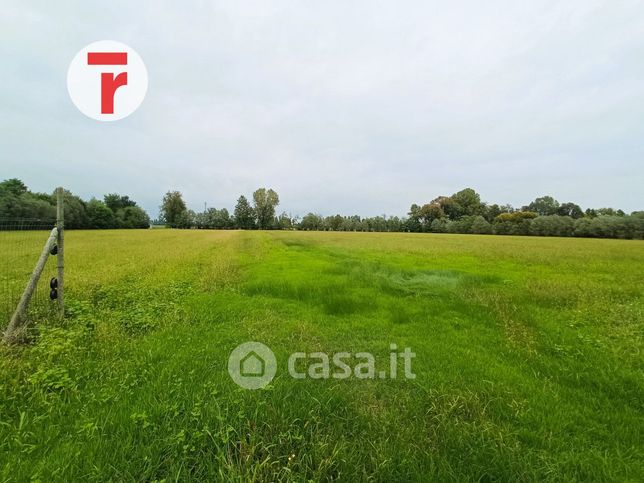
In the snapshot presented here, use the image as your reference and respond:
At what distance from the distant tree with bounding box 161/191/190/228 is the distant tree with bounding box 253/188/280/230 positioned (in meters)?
32.5

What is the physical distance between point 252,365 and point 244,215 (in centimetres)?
12288

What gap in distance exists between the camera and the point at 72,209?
23.8 metres

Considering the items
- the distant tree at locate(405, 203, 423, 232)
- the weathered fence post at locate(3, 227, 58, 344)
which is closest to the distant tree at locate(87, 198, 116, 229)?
the weathered fence post at locate(3, 227, 58, 344)

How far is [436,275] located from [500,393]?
32.8 ft

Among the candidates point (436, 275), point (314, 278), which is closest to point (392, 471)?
point (314, 278)

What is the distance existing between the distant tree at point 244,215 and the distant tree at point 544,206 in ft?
452

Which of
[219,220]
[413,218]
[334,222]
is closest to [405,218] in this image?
[413,218]

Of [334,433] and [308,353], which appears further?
[308,353]

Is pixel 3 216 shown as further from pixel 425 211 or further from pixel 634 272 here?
pixel 425 211

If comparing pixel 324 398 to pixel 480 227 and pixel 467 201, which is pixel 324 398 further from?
pixel 467 201

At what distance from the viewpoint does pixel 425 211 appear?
418ft

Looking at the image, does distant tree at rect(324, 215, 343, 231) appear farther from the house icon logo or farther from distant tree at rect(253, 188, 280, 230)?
the house icon logo

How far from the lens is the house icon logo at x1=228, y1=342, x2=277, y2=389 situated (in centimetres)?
432

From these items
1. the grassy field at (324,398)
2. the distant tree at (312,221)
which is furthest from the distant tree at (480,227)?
the grassy field at (324,398)
